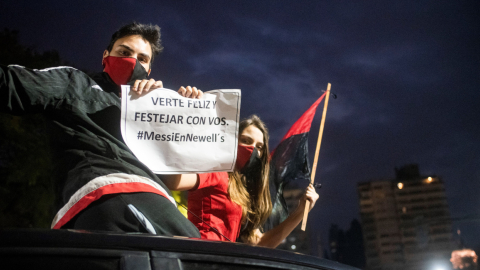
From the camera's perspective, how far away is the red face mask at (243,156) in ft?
10.6

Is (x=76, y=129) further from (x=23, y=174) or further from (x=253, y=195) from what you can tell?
(x=23, y=174)

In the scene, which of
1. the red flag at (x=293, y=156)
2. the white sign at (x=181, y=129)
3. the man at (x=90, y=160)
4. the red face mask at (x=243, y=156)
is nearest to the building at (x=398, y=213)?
the red flag at (x=293, y=156)

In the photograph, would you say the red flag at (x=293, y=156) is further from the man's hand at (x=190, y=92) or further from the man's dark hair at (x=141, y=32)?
the man's dark hair at (x=141, y=32)

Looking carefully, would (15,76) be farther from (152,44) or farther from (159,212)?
(152,44)

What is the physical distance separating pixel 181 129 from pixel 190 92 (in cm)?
25

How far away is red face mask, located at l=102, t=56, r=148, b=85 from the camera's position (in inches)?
86.6

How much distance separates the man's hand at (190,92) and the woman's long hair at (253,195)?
3.39 feet

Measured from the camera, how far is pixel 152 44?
8.29ft

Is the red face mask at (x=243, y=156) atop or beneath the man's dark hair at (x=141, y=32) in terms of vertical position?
A: beneath

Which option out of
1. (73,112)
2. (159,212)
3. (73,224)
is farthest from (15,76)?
(159,212)

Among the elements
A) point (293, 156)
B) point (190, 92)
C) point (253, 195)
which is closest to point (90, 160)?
point (190, 92)

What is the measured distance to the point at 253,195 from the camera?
3.56 m

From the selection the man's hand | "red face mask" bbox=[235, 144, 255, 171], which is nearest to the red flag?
"red face mask" bbox=[235, 144, 255, 171]

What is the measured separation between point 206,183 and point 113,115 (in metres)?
1.03
